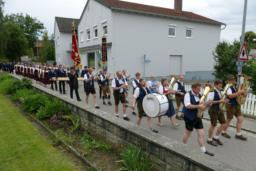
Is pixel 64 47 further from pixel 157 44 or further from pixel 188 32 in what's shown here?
pixel 188 32

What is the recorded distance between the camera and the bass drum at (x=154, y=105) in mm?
7562

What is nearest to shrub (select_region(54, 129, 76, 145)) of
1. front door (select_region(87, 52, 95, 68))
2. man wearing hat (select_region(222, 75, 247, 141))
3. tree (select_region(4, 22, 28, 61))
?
man wearing hat (select_region(222, 75, 247, 141))

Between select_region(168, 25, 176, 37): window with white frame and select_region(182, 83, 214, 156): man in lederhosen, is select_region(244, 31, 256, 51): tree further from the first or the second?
select_region(182, 83, 214, 156): man in lederhosen

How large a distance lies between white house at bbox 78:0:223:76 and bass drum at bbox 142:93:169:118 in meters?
17.1

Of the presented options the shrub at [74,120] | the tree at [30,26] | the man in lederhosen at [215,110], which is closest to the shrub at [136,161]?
the shrub at [74,120]

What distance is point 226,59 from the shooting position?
16922mm

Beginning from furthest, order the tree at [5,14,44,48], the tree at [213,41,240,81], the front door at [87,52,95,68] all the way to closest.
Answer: the tree at [5,14,44,48] → the front door at [87,52,95,68] → the tree at [213,41,240,81]

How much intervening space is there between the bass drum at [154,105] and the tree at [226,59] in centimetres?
1017

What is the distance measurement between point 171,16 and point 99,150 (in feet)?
79.3

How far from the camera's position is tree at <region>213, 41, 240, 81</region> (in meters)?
16.7

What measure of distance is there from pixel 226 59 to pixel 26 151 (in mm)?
14442

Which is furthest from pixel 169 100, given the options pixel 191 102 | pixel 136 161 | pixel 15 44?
pixel 15 44

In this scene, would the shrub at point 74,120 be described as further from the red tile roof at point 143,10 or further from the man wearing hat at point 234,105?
the red tile roof at point 143,10

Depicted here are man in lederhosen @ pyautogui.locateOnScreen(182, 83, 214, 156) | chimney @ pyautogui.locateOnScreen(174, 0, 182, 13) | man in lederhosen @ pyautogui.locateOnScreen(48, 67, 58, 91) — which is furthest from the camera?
chimney @ pyautogui.locateOnScreen(174, 0, 182, 13)
